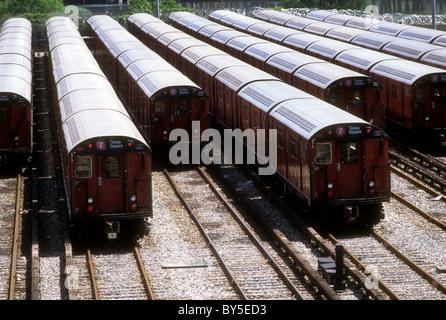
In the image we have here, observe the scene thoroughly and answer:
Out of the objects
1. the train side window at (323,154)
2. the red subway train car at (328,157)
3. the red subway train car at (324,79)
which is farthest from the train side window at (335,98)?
the train side window at (323,154)

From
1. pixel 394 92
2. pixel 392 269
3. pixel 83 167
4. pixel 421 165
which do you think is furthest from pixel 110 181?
pixel 394 92

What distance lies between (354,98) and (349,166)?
792 centimetres

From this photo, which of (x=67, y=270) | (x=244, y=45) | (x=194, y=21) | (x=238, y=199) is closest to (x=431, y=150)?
(x=238, y=199)

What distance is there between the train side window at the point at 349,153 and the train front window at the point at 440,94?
9.90 metres

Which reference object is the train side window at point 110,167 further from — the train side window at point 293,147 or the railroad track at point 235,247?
the train side window at point 293,147

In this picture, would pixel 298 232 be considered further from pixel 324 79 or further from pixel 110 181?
pixel 324 79

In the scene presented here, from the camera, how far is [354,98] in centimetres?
2870

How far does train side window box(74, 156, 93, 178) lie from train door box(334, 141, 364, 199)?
631cm

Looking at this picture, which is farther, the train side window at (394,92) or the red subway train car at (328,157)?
the train side window at (394,92)

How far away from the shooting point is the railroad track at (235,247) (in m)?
17.6

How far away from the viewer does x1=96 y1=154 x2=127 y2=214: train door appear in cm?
2028

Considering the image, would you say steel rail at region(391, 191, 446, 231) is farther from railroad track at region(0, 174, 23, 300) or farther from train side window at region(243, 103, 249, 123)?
railroad track at region(0, 174, 23, 300)
